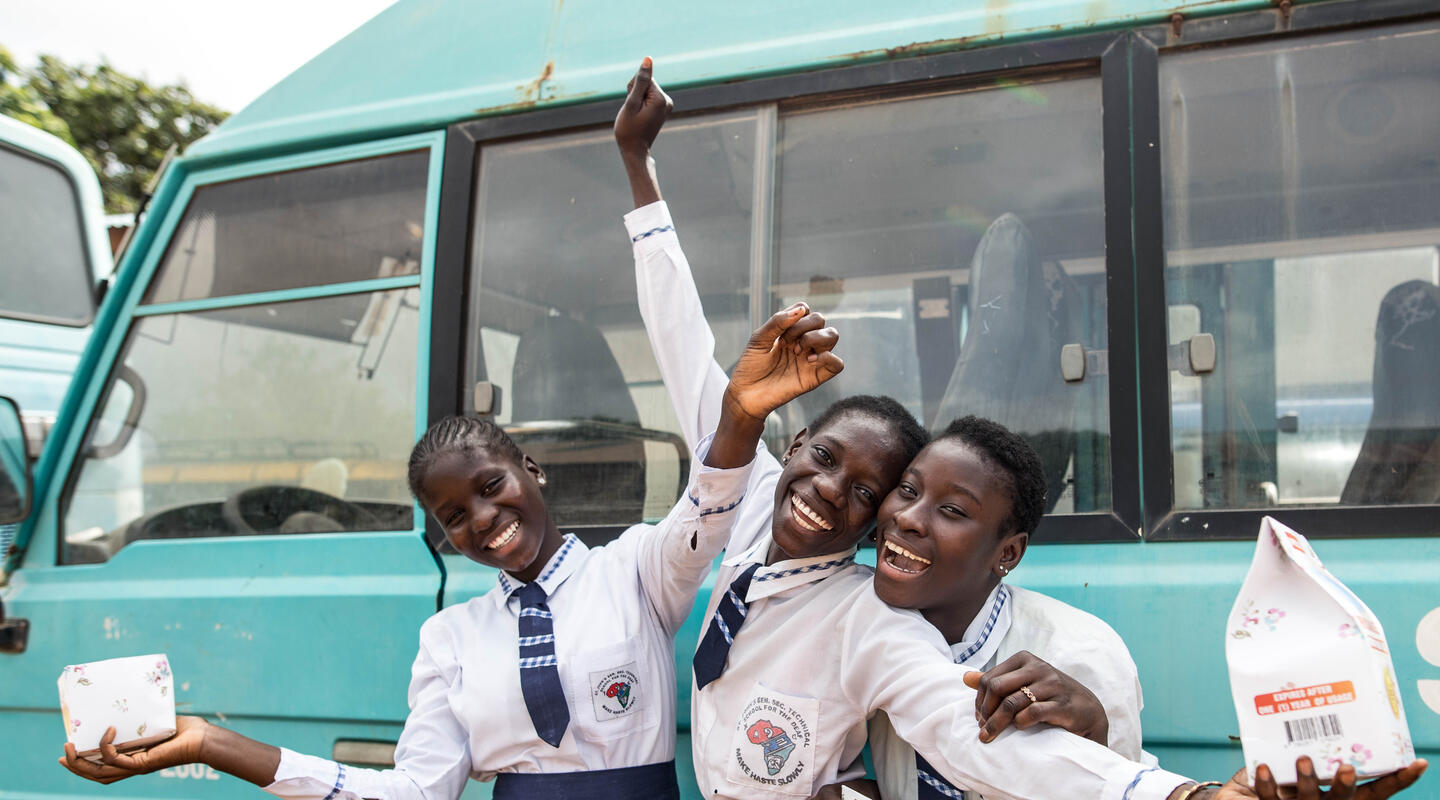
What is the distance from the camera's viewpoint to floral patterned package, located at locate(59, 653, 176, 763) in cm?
165

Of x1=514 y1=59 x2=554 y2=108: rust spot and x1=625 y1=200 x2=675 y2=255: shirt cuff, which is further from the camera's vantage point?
x1=514 y1=59 x2=554 y2=108: rust spot

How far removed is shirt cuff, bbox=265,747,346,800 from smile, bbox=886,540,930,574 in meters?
1.01

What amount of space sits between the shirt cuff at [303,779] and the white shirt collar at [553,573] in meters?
0.41

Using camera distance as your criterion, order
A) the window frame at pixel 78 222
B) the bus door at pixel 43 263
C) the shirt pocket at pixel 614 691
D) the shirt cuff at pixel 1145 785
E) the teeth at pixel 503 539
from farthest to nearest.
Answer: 1. the window frame at pixel 78 222
2. the bus door at pixel 43 263
3. the teeth at pixel 503 539
4. the shirt pocket at pixel 614 691
5. the shirt cuff at pixel 1145 785

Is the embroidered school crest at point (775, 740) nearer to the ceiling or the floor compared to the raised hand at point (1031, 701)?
nearer to the floor

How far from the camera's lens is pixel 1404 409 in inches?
66.8

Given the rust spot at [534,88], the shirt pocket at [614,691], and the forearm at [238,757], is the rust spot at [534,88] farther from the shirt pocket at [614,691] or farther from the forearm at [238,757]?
the forearm at [238,757]

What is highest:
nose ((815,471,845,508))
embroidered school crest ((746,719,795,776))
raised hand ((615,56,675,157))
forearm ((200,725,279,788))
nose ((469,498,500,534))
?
raised hand ((615,56,675,157))

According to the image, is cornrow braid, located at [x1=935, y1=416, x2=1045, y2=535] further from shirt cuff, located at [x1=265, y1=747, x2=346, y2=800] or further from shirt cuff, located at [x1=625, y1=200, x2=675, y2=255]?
shirt cuff, located at [x1=265, y1=747, x2=346, y2=800]

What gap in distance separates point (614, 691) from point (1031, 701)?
82 centimetres

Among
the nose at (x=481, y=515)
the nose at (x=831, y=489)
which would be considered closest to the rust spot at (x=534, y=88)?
the nose at (x=481, y=515)

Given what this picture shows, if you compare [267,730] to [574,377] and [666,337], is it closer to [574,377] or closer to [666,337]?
[574,377]

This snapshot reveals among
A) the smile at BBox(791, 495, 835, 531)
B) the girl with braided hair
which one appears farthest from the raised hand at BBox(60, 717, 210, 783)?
the smile at BBox(791, 495, 835, 531)

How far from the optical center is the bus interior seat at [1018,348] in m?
1.87
